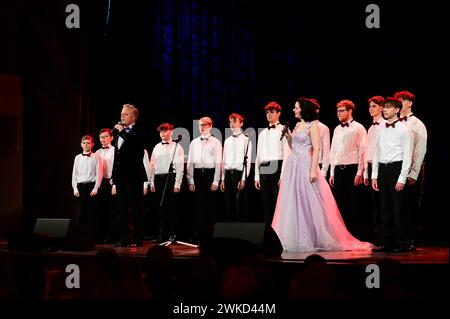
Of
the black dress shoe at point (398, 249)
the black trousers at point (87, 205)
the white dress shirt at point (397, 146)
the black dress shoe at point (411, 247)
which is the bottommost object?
the black dress shoe at point (411, 247)

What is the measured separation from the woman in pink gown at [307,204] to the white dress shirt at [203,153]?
7.98 feet

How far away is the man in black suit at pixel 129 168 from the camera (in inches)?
316

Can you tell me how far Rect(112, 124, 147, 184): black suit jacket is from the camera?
802 cm

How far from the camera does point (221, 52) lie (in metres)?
10.6

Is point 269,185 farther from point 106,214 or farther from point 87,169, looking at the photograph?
point 106,214

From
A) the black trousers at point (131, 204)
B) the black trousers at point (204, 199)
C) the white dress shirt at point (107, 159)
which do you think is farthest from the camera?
the white dress shirt at point (107, 159)

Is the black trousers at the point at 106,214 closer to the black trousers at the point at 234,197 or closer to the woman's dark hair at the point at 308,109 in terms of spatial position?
the black trousers at the point at 234,197

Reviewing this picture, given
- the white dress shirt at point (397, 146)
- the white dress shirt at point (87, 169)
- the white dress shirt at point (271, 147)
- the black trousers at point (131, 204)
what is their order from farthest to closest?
the white dress shirt at point (87, 169) → the white dress shirt at point (271, 147) → the black trousers at point (131, 204) → the white dress shirt at point (397, 146)

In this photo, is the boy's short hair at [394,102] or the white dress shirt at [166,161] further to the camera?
the white dress shirt at [166,161]

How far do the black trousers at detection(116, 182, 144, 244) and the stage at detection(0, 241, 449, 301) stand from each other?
1.28ft

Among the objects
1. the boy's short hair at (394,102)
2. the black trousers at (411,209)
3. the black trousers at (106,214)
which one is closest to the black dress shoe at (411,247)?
the black trousers at (411,209)

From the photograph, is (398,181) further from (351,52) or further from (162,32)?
(162,32)
